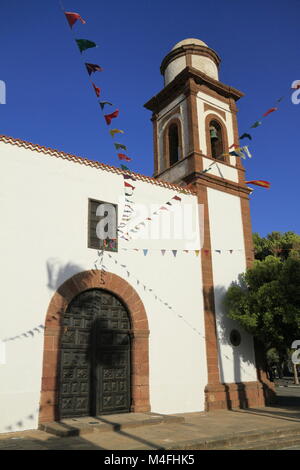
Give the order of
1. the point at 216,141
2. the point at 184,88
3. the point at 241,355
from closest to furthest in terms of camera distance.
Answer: the point at 241,355 → the point at 184,88 → the point at 216,141

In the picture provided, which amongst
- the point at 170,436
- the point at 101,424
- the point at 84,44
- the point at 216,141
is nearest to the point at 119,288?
the point at 101,424

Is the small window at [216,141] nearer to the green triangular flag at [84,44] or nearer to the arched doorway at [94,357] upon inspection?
the arched doorway at [94,357]

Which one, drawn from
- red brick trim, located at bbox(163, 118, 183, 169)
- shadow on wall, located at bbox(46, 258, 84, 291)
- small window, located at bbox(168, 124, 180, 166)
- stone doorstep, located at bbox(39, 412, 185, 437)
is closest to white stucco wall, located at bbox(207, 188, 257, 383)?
red brick trim, located at bbox(163, 118, 183, 169)

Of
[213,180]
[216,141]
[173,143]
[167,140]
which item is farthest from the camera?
[173,143]

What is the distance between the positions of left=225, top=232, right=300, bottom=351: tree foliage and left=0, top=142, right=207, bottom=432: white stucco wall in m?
1.20

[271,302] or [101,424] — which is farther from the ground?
[271,302]

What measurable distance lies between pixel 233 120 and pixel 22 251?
9.77 m

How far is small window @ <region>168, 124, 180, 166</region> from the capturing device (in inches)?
572

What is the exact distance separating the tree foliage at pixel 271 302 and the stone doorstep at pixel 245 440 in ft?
9.71

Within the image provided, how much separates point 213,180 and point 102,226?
15.1ft

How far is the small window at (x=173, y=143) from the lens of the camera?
572 inches

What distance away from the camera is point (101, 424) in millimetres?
7426

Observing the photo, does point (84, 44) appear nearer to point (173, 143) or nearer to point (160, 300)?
point (160, 300)

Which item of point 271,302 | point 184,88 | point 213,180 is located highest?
point 184,88
